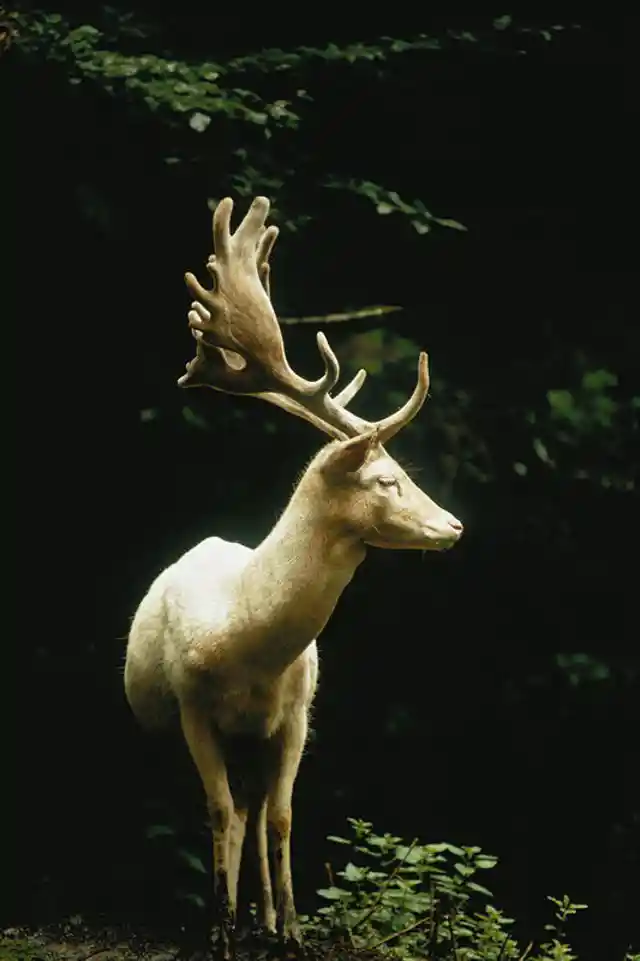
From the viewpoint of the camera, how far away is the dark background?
14.6ft

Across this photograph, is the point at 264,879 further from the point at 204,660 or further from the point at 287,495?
the point at 287,495

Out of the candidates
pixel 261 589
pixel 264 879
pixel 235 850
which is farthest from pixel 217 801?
pixel 261 589

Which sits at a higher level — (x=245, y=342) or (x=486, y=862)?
(x=245, y=342)

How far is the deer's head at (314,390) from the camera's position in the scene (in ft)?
10.0

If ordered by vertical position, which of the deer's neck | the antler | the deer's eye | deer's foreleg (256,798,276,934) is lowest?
deer's foreleg (256,798,276,934)

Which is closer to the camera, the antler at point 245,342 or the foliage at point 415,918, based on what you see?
the antler at point 245,342

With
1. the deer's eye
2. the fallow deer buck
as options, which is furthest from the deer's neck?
the deer's eye

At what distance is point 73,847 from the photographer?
14.4 feet

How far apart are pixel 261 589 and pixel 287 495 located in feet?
4.64

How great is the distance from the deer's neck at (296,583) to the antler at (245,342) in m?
0.18

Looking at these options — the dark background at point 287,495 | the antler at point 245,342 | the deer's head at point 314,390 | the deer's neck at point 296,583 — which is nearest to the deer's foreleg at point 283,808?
the deer's neck at point 296,583

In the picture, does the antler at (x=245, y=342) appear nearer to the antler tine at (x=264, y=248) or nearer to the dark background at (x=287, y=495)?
the antler tine at (x=264, y=248)

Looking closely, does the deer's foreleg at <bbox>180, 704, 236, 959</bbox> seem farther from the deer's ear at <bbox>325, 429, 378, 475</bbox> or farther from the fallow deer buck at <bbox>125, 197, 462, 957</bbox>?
the deer's ear at <bbox>325, 429, 378, 475</bbox>

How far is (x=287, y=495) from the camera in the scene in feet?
14.9
